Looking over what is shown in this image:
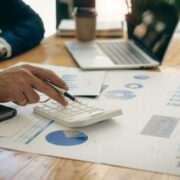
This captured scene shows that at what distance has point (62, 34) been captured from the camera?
179 centimetres

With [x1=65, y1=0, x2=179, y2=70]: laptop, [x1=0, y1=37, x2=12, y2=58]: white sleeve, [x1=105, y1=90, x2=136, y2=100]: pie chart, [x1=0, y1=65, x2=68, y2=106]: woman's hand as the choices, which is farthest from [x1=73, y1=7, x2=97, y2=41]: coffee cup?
[x1=0, y1=65, x2=68, y2=106]: woman's hand

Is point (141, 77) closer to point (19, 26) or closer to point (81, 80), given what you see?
point (81, 80)

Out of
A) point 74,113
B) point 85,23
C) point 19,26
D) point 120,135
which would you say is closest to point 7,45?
point 19,26

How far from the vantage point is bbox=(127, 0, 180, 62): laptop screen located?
4.26ft

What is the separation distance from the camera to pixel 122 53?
1476 mm

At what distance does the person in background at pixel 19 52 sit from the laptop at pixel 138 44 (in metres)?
0.16

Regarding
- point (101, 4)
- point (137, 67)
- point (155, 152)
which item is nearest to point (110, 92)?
Answer: point (137, 67)

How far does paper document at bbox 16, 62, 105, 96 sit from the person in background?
0.11m

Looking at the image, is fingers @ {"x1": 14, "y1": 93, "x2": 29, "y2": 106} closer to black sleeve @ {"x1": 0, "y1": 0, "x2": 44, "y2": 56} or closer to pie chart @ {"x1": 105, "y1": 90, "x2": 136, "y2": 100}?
pie chart @ {"x1": 105, "y1": 90, "x2": 136, "y2": 100}

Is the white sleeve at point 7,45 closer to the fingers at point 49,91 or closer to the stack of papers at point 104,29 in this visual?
the stack of papers at point 104,29

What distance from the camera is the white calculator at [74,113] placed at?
34.0 inches

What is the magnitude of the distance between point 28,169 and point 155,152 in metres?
0.23

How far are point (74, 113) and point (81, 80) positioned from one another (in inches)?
11.9

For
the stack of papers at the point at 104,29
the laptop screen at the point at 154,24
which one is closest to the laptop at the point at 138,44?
the laptop screen at the point at 154,24
